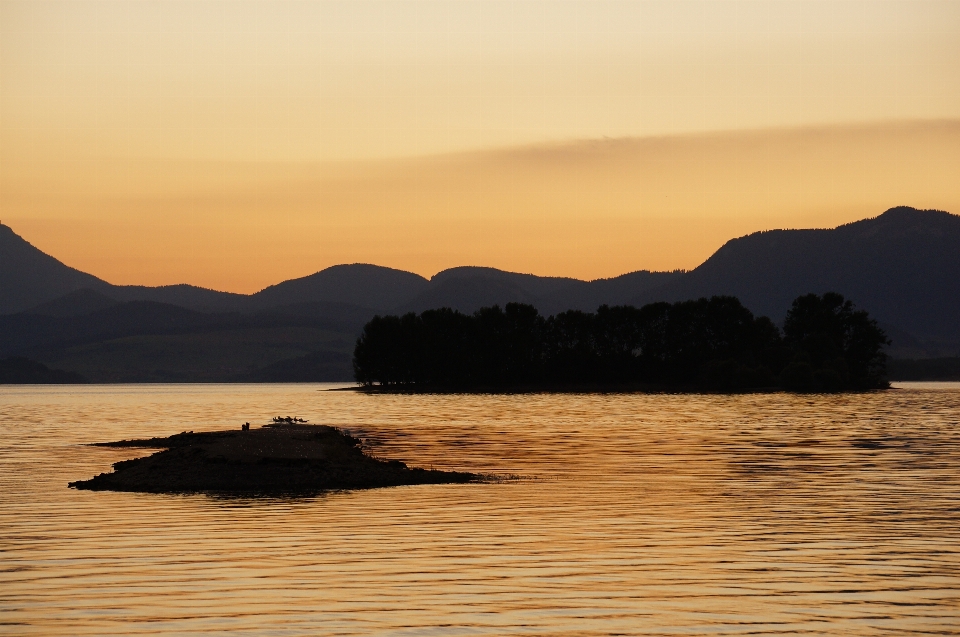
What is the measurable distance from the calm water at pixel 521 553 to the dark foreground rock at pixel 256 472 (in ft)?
10.3

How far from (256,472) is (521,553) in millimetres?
28511

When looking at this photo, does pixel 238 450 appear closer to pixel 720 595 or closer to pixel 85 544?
pixel 85 544

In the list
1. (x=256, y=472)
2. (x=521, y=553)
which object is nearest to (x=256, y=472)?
(x=256, y=472)

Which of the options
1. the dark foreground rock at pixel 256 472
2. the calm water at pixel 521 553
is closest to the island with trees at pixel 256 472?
the dark foreground rock at pixel 256 472

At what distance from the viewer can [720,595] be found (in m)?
27.3

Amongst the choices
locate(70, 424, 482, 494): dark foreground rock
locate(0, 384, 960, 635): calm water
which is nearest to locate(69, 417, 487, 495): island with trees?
locate(70, 424, 482, 494): dark foreground rock

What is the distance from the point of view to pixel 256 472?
59.5 meters

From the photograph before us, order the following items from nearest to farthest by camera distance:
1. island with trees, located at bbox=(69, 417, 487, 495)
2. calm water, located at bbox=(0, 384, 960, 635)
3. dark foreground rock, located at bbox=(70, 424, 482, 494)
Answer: calm water, located at bbox=(0, 384, 960, 635) → island with trees, located at bbox=(69, 417, 487, 495) → dark foreground rock, located at bbox=(70, 424, 482, 494)

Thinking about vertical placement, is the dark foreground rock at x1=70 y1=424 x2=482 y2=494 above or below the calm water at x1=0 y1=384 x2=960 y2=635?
above

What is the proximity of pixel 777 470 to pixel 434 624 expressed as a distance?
42843mm

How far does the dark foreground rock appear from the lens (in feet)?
186

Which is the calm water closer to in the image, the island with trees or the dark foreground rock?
the island with trees

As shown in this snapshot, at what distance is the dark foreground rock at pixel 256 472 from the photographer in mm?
56781

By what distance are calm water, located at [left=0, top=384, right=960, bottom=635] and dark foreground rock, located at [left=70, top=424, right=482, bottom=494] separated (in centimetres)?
313
